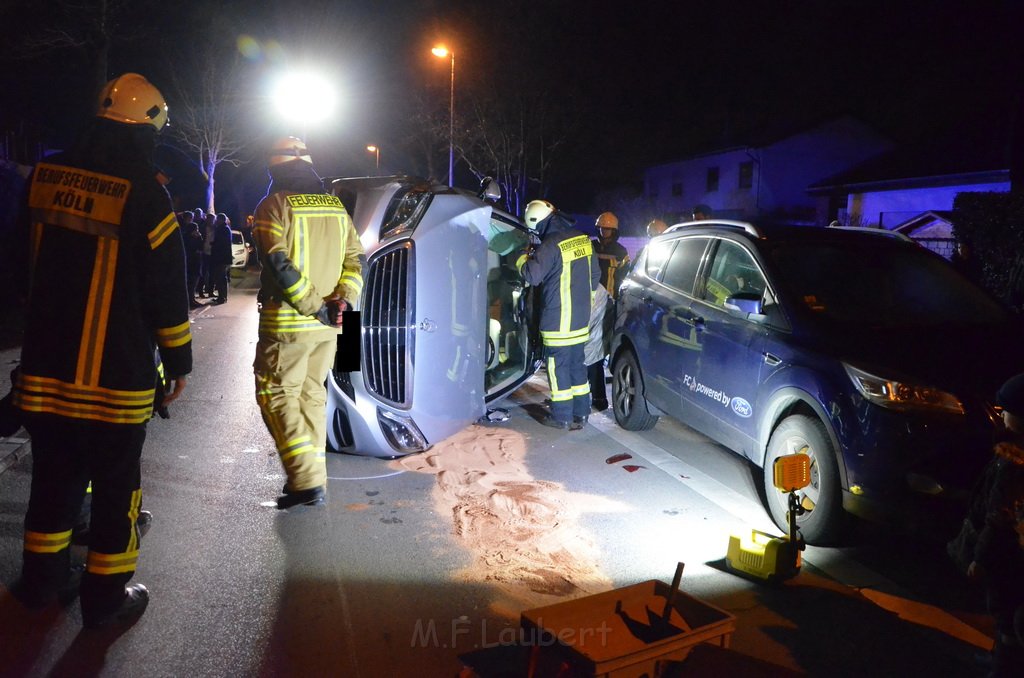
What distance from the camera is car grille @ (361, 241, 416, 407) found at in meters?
5.50

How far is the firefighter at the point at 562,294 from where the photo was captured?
6.86 meters

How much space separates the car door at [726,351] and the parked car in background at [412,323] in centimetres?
158

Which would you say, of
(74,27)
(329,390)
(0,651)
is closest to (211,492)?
(329,390)

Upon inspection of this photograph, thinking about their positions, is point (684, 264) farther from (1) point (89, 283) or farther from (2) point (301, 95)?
(2) point (301, 95)

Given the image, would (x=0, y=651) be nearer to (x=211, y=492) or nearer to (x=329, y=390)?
(x=211, y=492)

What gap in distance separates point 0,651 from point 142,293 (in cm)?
158

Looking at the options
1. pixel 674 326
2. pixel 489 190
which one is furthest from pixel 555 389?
pixel 489 190

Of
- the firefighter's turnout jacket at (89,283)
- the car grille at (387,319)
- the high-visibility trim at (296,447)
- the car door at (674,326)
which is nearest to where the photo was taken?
the firefighter's turnout jacket at (89,283)

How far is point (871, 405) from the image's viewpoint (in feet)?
14.3

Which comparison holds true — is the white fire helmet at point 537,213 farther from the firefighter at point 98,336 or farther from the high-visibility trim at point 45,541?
the high-visibility trim at point 45,541

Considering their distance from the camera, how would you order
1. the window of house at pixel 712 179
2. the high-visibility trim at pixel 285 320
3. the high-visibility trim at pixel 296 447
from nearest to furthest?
the high-visibility trim at pixel 285 320 → the high-visibility trim at pixel 296 447 → the window of house at pixel 712 179

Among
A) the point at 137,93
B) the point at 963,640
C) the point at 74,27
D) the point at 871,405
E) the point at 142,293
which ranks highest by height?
the point at 74,27

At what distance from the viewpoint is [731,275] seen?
6.04 meters

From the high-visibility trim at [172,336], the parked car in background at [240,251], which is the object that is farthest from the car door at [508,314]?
the parked car in background at [240,251]
